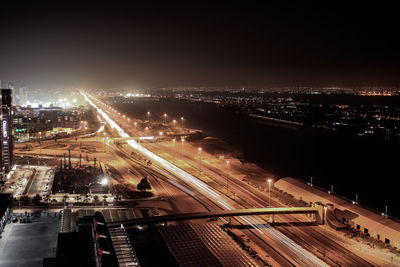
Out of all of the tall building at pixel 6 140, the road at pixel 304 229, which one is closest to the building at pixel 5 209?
the tall building at pixel 6 140

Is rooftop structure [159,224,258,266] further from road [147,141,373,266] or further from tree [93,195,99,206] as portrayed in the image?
tree [93,195,99,206]

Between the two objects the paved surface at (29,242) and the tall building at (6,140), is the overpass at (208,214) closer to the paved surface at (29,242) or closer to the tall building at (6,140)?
the paved surface at (29,242)

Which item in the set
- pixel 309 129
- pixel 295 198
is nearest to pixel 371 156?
pixel 309 129

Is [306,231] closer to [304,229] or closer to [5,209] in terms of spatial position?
[304,229]

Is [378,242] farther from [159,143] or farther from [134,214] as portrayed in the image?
[159,143]

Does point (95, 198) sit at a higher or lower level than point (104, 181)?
lower

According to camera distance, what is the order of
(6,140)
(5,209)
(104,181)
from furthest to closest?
1. (6,140)
2. (104,181)
3. (5,209)

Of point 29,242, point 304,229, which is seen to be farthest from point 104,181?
point 304,229
